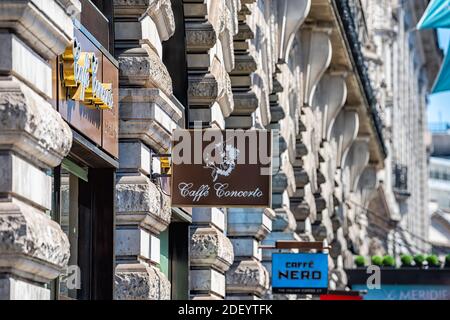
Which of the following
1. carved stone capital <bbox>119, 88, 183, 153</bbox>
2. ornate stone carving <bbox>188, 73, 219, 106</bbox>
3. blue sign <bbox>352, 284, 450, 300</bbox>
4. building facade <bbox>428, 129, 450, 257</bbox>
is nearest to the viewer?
carved stone capital <bbox>119, 88, 183, 153</bbox>

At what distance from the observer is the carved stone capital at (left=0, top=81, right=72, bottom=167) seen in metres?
13.2

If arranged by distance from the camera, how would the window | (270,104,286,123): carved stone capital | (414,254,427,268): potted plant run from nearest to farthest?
the window, (270,104,286,123): carved stone capital, (414,254,427,268): potted plant

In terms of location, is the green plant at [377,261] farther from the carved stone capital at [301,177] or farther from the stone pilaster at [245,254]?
the stone pilaster at [245,254]

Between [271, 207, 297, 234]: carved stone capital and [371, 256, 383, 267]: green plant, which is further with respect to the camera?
[371, 256, 383, 267]: green plant

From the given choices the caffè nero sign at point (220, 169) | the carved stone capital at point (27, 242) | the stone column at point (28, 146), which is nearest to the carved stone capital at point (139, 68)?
the caffè nero sign at point (220, 169)

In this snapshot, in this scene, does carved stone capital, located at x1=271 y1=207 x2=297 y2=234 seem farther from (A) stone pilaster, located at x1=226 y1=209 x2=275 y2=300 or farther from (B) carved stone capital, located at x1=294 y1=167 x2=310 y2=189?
(A) stone pilaster, located at x1=226 y1=209 x2=275 y2=300

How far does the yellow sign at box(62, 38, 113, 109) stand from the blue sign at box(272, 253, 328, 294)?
1413 centimetres

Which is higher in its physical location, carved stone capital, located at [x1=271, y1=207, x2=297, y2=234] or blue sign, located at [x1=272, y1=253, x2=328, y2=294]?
carved stone capital, located at [x1=271, y1=207, x2=297, y2=234]

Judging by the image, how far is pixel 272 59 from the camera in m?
32.4

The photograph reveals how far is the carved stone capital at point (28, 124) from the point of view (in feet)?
43.3

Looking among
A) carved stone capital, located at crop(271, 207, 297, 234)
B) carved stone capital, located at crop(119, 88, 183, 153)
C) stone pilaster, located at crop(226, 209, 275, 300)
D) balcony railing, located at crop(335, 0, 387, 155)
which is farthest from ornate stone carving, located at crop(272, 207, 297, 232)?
carved stone capital, located at crop(119, 88, 183, 153)

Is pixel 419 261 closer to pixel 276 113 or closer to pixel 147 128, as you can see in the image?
pixel 276 113
